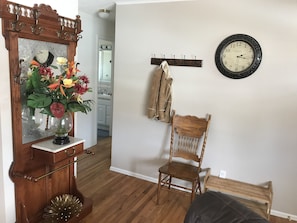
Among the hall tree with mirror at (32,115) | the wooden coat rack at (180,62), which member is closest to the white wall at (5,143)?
the hall tree with mirror at (32,115)

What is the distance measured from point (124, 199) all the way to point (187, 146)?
3.25 feet

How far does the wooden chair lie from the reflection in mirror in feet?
4.47

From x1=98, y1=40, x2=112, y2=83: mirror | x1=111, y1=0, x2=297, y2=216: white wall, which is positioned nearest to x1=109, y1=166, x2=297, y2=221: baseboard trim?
x1=111, y1=0, x2=297, y2=216: white wall

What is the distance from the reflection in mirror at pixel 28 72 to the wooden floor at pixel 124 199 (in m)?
1.02

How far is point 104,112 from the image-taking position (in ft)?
18.0

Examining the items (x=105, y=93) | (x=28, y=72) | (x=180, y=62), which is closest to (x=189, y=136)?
(x=180, y=62)

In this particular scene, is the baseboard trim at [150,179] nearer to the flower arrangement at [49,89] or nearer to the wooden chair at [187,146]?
the wooden chair at [187,146]

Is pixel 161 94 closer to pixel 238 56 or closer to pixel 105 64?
pixel 238 56

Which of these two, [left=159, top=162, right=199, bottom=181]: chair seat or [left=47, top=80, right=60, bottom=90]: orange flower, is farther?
[left=159, top=162, right=199, bottom=181]: chair seat

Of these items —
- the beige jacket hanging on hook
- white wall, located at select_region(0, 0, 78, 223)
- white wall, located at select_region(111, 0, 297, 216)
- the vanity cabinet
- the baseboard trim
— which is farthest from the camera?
the vanity cabinet

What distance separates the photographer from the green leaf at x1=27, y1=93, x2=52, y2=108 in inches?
71.5

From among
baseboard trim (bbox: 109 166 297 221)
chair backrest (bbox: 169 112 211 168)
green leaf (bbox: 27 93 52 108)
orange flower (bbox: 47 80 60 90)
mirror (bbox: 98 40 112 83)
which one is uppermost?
mirror (bbox: 98 40 112 83)

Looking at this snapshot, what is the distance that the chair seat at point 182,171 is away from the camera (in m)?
2.61

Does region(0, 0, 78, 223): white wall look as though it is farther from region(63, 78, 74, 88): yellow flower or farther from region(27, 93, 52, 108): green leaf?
region(63, 78, 74, 88): yellow flower
